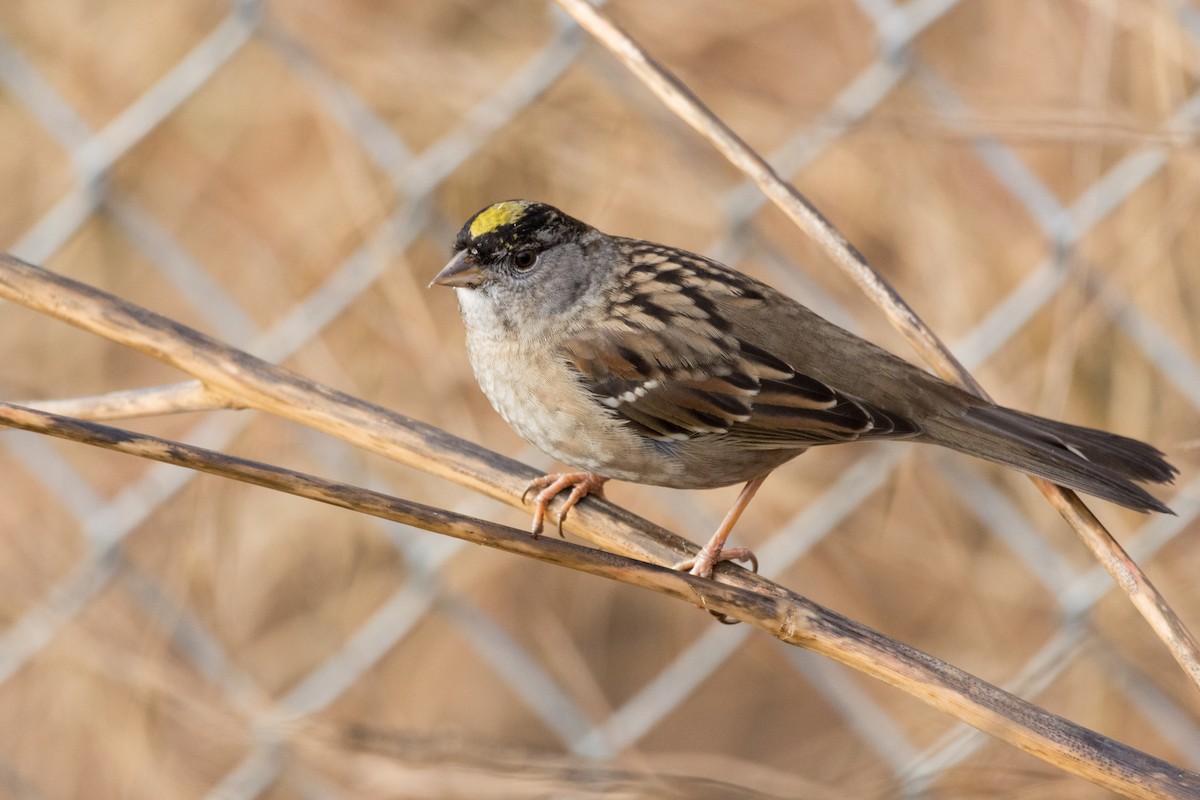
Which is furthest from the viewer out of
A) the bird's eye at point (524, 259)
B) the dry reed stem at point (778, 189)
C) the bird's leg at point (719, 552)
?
the bird's eye at point (524, 259)

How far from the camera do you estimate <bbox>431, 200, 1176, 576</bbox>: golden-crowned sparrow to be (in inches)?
85.1

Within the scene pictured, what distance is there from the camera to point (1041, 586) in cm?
387

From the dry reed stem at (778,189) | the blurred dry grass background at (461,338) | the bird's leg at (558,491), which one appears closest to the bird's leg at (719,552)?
the bird's leg at (558,491)

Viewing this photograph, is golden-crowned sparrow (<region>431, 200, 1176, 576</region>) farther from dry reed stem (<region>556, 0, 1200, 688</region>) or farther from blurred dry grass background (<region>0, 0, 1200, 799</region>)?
blurred dry grass background (<region>0, 0, 1200, 799</region>)

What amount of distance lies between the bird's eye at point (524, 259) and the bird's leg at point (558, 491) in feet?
1.34

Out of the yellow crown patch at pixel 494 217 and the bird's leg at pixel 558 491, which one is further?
the yellow crown patch at pixel 494 217

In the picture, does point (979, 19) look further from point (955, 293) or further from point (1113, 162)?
point (955, 293)

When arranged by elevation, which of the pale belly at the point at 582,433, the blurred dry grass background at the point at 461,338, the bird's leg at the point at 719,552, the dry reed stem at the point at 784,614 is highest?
the blurred dry grass background at the point at 461,338

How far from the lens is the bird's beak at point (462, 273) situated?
7.34ft

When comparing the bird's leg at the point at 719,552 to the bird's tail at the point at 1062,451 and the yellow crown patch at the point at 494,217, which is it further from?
the yellow crown patch at the point at 494,217

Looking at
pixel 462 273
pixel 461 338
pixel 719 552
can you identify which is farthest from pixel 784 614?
pixel 461 338

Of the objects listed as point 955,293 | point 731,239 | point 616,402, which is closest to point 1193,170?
point 955,293

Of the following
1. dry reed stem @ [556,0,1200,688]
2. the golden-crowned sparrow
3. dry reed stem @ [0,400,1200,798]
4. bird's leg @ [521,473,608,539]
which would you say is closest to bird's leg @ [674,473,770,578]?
the golden-crowned sparrow

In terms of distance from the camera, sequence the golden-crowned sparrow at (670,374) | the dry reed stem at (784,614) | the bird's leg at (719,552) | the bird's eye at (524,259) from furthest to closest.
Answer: the bird's eye at (524,259), the golden-crowned sparrow at (670,374), the bird's leg at (719,552), the dry reed stem at (784,614)
